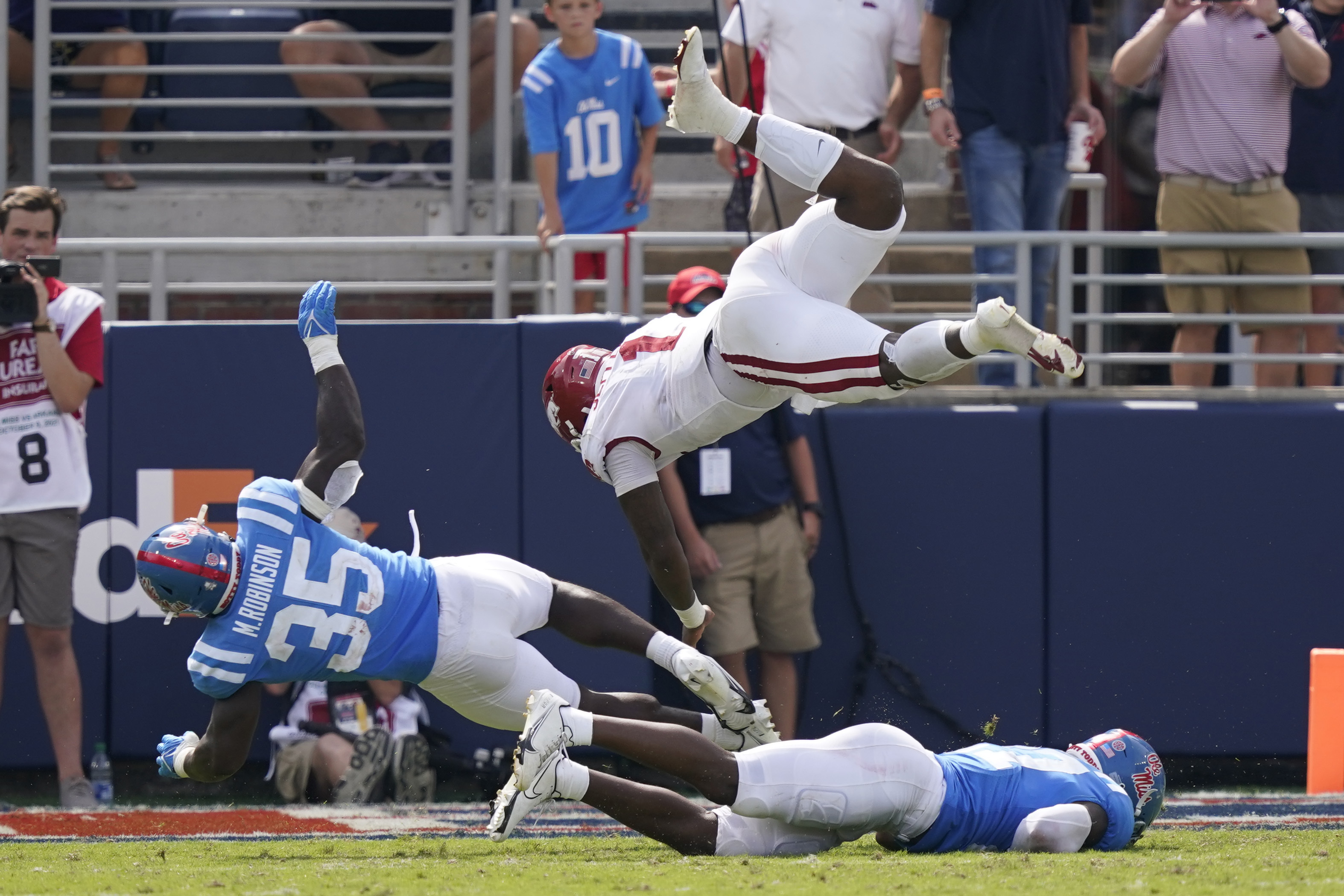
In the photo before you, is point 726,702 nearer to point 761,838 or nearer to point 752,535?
point 761,838

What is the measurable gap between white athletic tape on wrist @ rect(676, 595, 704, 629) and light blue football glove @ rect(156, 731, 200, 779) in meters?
1.47

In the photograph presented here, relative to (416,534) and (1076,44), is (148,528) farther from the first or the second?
(1076,44)

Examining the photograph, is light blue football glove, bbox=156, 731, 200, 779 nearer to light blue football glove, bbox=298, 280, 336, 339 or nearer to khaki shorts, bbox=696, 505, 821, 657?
light blue football glove, bbox=298, 280, 336, 339

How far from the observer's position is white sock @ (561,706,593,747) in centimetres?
471

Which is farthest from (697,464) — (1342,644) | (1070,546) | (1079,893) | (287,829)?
(1079,893)

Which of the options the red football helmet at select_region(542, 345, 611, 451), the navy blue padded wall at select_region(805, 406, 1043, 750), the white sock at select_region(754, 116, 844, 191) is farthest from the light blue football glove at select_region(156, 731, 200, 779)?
the navy blue padded wall at select_region(805, 406, 1043, 750)

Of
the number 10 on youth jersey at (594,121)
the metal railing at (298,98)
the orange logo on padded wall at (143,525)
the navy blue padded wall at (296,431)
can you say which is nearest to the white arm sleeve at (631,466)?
the navy blue padded wall at (296,431)

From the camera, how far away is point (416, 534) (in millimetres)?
5594

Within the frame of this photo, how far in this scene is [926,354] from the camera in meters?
4.70

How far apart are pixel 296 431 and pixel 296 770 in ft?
4.35

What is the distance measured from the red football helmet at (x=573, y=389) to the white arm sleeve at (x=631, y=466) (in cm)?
20

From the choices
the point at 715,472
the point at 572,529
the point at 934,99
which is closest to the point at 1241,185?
the point at 934,99

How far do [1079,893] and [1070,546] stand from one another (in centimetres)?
340

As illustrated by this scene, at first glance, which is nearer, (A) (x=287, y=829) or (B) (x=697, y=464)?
(A) (x=287, y=829)
